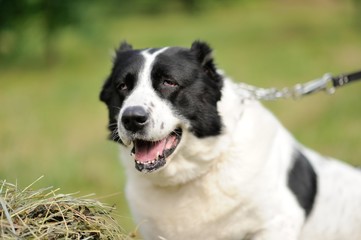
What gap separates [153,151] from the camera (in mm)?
4203

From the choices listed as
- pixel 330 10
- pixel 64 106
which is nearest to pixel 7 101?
pixel 64 106

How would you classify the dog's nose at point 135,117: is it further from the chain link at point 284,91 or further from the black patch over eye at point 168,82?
the chain link at point 284,91

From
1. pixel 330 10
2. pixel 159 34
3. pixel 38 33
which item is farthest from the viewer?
pixel 330 10

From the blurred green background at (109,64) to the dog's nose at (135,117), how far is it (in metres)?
1.63

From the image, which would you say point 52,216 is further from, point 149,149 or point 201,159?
point 201,159

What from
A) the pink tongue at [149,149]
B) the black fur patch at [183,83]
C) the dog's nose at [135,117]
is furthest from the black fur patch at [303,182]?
the dog's nose at [135,117]

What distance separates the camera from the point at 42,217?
3.16 meters

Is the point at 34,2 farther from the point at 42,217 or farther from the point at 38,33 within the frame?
the point at 42,217

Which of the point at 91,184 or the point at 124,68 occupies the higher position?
the point at 124,68

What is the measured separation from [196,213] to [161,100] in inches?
30.8

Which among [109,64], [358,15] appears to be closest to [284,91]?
[109,64]

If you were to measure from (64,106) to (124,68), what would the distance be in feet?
31.1

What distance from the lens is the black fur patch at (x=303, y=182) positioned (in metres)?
4.71

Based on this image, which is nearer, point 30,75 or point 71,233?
point 71,233
